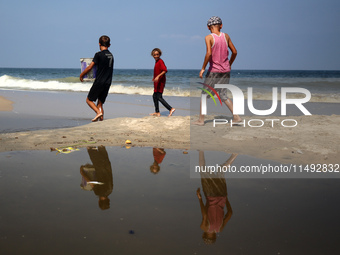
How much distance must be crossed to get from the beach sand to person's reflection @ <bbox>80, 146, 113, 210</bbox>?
77cm

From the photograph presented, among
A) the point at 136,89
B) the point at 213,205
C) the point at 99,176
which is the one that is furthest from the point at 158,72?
the point at 136,89

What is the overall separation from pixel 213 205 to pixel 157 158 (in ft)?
5.50

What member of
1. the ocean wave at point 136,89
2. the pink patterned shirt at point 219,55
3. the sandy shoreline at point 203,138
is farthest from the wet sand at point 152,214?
the ocean wave at point 136,89

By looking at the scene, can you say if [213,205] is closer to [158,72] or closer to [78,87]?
[158,72]

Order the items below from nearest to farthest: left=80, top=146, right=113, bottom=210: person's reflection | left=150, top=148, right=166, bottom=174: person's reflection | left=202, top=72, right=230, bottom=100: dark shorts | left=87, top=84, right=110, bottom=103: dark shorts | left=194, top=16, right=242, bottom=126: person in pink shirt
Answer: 1. left=80, top=146, right=113, bottom=210: person's reflection
2. left=150, top=148, right=166, bottom=174: person's reflection
3. left=194, top=16, right=242, bottom=126: person in pink shirt
4. left=202, top=72, right=230, bottom=100: dark shorts
5. left=87, top=84, right=110, bottom=103: dark shorts

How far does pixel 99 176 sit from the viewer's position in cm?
362

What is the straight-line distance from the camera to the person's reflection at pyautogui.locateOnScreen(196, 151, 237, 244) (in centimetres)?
242

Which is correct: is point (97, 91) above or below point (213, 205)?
above

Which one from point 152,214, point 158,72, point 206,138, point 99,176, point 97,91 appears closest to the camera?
point 152,214

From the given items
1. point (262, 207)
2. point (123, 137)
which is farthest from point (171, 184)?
point (123, 137)

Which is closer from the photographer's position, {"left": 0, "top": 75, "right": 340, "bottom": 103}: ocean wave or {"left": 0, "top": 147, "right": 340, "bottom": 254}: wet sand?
{"left": 0, "top": 147, "right": 340, "bottom": 254}: wet sand

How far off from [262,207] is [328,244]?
655 mm

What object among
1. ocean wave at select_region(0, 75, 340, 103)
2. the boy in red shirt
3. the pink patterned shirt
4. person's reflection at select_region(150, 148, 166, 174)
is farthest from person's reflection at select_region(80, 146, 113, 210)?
ocean wave at select_region(0, 75, 340, 103)

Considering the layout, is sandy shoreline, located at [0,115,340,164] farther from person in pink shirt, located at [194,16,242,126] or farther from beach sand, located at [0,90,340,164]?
person in pink shirt, located at [194,16,242,126]
